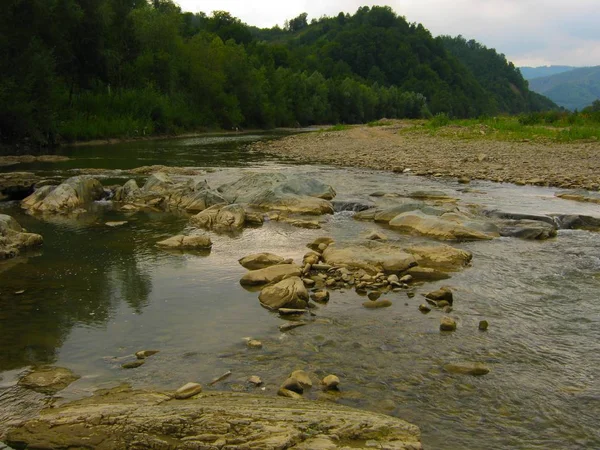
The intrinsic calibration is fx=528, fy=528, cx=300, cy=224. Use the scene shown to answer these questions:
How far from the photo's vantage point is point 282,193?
16.2 metres

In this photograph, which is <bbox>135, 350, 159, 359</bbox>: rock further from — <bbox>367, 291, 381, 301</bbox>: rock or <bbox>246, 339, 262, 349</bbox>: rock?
<bbox>367, 291, 381, 301</bbox>: rock

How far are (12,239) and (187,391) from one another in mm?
7659

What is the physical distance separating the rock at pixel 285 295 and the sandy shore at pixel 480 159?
14.2 meters

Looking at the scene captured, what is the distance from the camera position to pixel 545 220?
12.6 m

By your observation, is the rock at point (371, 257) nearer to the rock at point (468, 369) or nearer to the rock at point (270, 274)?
the rock at point (270, 274)

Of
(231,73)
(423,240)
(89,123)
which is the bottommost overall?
(423,240)

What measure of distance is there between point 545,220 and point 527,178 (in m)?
8.34

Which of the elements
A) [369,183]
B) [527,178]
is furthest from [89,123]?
[527,178]

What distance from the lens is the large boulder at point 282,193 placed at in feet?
50.0

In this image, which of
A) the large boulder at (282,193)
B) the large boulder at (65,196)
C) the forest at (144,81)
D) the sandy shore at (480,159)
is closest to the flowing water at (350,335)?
the large boulder at (282,193)

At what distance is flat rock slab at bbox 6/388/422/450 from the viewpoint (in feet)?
13.1

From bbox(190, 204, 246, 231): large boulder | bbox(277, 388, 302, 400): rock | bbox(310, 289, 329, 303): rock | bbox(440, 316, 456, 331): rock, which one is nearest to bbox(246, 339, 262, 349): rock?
bbox(277, 388, 302, 400): rock

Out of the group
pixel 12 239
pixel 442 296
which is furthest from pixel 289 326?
pixel 12 239

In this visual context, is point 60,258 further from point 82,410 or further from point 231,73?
point 231,73
